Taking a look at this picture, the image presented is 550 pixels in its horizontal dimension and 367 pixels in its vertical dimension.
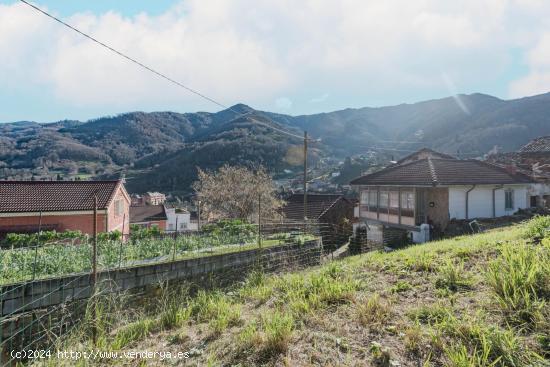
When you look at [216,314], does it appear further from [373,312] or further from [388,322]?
[388,322]

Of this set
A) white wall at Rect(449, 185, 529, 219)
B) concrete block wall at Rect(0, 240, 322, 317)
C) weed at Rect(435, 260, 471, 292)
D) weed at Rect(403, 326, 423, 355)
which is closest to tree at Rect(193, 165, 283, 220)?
concrete block wall at Rect(0, 240, 322, 317)

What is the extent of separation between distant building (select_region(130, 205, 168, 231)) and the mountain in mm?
16431

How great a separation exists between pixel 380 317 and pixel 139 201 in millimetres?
58222

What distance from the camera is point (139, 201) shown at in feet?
186

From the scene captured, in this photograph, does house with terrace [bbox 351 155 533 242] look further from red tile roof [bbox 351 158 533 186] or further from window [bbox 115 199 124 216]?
window [bbox 115 199 124 216]

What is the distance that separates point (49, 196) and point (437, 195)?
23.4 metres

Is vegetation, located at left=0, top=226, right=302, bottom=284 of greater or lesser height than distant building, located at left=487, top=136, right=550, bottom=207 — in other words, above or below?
below

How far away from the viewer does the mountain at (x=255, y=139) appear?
7794 cm

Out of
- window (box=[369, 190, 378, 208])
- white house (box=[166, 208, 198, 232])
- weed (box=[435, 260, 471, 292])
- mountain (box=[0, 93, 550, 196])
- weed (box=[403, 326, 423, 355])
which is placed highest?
mountain (box=[0, 93, 550, 196])

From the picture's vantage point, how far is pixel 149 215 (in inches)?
1554

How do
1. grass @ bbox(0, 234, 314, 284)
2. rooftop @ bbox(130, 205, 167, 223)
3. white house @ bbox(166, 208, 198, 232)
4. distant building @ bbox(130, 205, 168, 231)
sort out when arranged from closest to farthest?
grass @ bbox(0, 234, 314, 284), white house @ bbox(166, 208, 198, 232), distant building @ bbox(130, 205, 168, 231), rooftop @ bbox(130, 205, 167, 223)

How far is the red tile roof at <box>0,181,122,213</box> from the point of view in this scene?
20.3 metres

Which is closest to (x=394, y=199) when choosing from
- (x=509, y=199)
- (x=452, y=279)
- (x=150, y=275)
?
(x=509, y=199)

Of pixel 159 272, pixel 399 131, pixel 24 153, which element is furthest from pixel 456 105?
pixel 24 153
